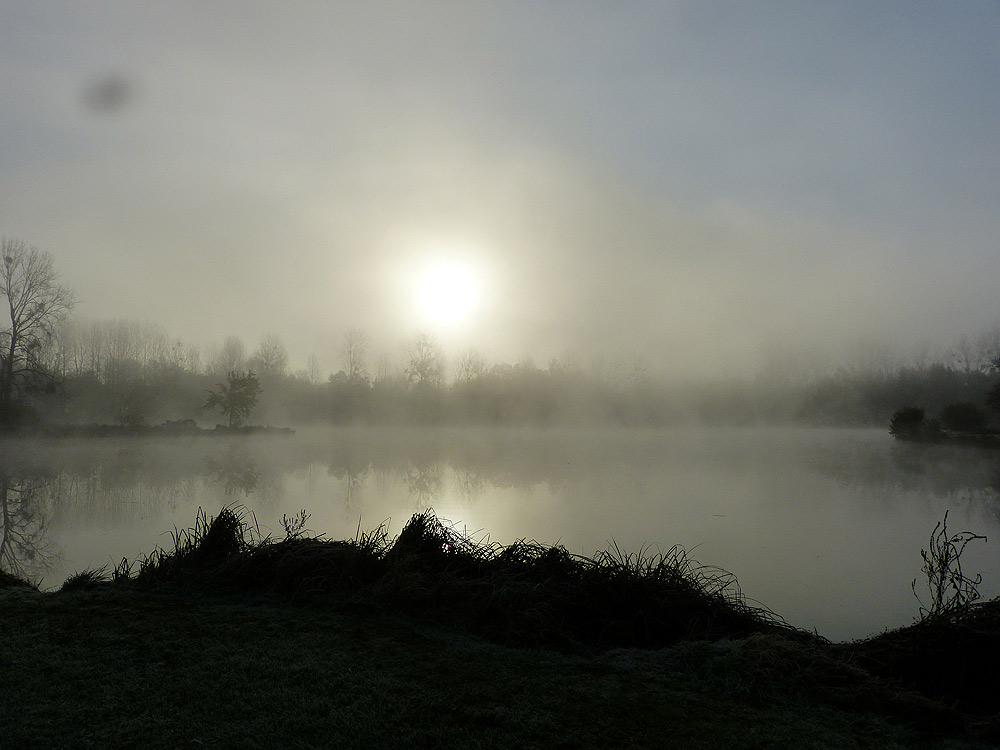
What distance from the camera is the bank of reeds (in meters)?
3.93

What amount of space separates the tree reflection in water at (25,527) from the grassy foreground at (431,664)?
2501 mm

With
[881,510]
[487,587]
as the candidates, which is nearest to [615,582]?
[487,587]

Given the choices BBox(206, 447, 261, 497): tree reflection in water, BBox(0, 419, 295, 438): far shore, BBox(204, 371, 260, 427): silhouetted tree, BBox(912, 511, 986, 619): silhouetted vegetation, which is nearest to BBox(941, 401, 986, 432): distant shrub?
BBox(912, 511, 986, 619): silhouetted vegetation

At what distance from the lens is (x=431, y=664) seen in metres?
3.08

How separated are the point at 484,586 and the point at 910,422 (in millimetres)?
32719

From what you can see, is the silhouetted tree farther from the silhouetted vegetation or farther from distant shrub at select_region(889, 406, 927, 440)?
the silhouetted vegetation

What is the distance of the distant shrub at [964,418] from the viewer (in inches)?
1118

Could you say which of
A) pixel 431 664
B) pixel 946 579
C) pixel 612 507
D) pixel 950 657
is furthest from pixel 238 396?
pixel 950 657

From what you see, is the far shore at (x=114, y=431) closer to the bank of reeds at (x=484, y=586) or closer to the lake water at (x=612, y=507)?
the lake water at (x=612, y=507)

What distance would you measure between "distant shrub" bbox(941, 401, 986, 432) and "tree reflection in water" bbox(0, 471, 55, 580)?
34.2 m

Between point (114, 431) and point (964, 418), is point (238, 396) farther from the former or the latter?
point (964, 418)

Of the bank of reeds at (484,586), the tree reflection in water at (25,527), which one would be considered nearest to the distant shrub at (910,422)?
the bank of reeds at (484,586)

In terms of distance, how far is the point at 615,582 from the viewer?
4.26 metres

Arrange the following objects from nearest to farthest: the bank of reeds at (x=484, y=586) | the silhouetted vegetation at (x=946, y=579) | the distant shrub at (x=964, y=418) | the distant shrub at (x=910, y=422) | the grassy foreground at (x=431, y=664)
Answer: the grassy foreground at (x=431, y=664), the silhouetted vegetation at (x=946, y=579), the bank of reeds at (x=484, y=586), the distant shrub at (x=964, y=418), the distant shrub at (x=910, y=422)
